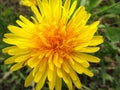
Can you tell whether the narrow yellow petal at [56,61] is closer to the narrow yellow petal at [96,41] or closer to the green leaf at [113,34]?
the narrow yellow petal at [96,41]

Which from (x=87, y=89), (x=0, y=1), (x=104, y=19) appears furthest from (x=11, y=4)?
(x=87, y=89)

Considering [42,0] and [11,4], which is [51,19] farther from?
[11,4]

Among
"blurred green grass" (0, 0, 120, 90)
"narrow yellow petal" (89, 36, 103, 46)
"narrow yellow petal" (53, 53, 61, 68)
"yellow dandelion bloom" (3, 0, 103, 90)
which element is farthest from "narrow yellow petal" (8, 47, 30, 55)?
"blurred green grass" (0, 0, 120, 90)

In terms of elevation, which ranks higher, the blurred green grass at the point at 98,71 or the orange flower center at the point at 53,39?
the orange flower center at the point at 53,39

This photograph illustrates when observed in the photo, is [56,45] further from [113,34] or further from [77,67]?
→ [113,34]

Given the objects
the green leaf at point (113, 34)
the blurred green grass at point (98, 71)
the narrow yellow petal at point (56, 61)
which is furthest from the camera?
the blurred green grass at point (98, 71)

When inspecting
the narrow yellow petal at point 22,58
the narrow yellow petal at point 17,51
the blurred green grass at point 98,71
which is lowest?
the blurred green grass at point 98,71

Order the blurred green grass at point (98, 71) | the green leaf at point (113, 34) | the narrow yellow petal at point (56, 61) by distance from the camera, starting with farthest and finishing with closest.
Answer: the blurred green grass at point (98, 71), the green leaf at point (113, 34), the narrow yellow petal at point (56, 61)

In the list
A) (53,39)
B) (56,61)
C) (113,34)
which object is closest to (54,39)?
(53,39)

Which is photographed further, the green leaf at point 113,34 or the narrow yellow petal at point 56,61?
the green leaf at point 113,34

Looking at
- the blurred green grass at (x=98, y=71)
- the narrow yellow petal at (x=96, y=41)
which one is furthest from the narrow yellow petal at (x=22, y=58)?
the blurred green grass at (x=98, y=71)
